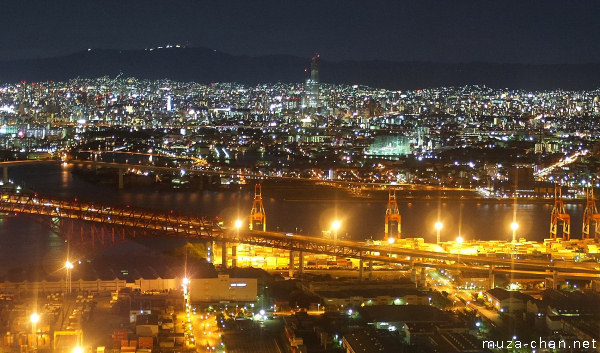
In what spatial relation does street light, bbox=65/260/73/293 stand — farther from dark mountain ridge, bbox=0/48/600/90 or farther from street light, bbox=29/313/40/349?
dark mountain ridge, bbox=0/48/600/90

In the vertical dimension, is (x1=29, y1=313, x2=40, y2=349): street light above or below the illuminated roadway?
below

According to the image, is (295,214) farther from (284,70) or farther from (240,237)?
(284,70)

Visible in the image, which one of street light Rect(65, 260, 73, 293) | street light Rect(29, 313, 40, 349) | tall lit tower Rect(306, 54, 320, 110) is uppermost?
tall lit tower Rect(306, 54, 320, 110)

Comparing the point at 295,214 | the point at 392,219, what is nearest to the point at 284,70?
the point at 295,214

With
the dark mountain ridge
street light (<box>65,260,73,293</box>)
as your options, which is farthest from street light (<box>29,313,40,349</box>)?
the dark mountain ridge

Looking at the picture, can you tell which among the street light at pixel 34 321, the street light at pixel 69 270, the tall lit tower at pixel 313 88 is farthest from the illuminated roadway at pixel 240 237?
the tall lit tower at pixel 313 88

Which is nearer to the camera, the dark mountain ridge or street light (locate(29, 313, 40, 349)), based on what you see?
street light (locate(29, 313, 40, 349))

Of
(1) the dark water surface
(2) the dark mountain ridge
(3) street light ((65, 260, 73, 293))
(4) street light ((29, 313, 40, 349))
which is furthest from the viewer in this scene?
(2) the dark mountain ridge

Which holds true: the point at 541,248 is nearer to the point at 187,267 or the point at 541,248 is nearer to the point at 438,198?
the point at 187,267
